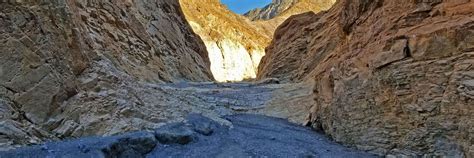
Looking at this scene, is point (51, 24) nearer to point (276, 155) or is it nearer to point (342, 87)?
point (276, 155)

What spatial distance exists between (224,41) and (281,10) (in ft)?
119

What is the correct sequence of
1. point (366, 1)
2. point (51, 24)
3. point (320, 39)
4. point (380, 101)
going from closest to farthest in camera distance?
point (380, 101), point (51, 24), point (366, 1), point (320, 39)

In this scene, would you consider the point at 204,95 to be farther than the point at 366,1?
Yes

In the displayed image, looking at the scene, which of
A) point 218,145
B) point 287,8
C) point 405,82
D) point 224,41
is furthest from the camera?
point 287,8

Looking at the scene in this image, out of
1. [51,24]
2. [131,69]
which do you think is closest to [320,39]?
[131,69]

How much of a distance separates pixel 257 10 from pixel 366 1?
8886cm

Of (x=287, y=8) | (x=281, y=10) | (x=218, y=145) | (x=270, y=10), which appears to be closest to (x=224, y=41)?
(x=287, y=8)

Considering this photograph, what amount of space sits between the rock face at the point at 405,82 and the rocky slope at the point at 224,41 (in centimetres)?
3580

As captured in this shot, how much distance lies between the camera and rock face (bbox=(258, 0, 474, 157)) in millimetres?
6008

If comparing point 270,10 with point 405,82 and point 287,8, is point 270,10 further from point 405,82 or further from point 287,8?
point 405,82

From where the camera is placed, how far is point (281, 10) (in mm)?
82000

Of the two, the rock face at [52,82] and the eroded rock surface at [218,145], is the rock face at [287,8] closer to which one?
the eroded rock surface at [218,145]

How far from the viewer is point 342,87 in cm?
877

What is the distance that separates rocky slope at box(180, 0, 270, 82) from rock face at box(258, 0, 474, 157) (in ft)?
117
